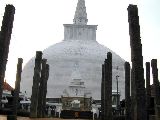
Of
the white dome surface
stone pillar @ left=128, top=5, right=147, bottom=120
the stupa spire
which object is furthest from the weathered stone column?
the stupa spire

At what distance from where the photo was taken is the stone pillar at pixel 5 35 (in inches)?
512

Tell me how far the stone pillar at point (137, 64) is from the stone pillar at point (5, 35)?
15.3 ft

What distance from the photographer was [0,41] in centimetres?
1316

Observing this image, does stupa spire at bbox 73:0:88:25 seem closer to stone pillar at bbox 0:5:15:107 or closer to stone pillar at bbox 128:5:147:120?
stone pillar at bbox 0:5:15:107

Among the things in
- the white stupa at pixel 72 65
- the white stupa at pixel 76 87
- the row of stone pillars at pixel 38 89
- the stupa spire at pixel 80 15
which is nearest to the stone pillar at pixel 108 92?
the row of stone pillars at pixel 38 89

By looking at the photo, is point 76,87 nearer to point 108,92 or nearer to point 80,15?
point 80,15

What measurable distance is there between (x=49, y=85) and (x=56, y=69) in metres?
3.29

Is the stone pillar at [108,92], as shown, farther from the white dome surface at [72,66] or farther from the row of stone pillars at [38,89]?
A: the white dome surface at [72,66]

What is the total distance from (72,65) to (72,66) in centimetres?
15

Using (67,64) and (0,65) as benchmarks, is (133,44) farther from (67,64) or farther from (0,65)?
(67,64)

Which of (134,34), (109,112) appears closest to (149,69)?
(109,112)

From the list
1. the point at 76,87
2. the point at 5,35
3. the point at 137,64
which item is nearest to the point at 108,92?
the point at 137,64

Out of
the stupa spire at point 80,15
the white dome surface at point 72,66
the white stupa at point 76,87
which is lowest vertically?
the white stupa at point 76,87

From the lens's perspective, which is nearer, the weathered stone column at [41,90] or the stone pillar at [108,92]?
the stone pillar at [108,92]
